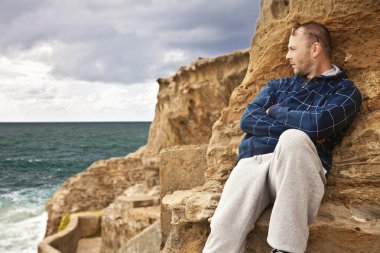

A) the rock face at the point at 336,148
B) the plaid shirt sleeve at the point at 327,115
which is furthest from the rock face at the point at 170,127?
the plaid shirt sleeve at the point at 327,115

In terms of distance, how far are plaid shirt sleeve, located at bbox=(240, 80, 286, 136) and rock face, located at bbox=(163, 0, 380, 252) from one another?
0.51 meters

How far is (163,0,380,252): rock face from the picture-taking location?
256 cm

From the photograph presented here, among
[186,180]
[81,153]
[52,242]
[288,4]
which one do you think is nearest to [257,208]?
[288,4]

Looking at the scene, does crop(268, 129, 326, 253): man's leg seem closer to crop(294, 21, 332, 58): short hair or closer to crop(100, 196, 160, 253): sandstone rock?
crop(294, 21, 332, 58): short hair

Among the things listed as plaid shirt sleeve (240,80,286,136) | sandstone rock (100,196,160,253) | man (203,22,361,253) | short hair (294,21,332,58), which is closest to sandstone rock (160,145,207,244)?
plaid shirt sleeve (240,80,286,136)

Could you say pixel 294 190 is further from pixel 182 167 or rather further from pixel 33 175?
pixel 33 175

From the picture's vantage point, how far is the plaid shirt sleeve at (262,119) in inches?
104

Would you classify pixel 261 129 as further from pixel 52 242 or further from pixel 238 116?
pixel 52 242

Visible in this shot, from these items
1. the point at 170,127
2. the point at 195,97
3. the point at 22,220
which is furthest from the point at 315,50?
the point at 22,220

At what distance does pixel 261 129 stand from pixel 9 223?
79.6 feet

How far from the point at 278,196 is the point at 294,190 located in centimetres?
9

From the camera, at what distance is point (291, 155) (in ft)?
7.60

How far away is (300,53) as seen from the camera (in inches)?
112

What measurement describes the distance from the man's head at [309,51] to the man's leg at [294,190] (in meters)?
0.66
